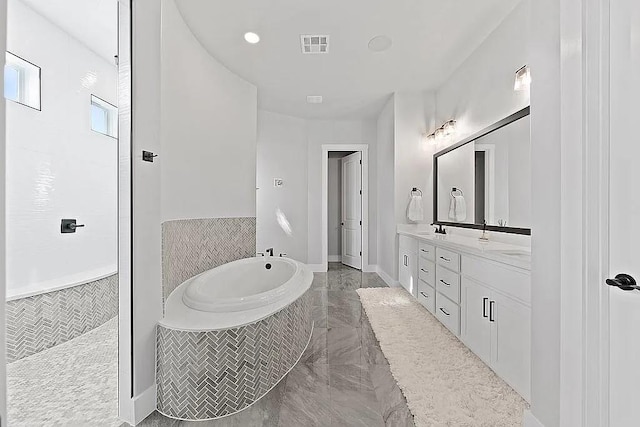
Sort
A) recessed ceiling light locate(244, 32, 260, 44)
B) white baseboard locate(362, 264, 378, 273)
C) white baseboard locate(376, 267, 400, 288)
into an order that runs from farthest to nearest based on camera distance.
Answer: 1. white baseboard locate(362, 264, 378, 273)
2. white baseboard locate(376, 267, 400, 288)
3. recessed ceiling light locate(244, 32, 260, 44)

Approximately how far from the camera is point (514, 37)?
2.74 metres

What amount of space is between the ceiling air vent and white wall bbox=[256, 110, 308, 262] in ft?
7.58

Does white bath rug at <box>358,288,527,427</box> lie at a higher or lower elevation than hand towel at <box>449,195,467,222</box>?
lower

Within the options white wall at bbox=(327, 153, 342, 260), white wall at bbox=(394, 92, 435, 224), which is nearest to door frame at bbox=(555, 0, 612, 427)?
white wall at bbox=(394, 92, 435, 224)

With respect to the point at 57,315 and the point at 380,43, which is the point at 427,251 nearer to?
the point at 380,43

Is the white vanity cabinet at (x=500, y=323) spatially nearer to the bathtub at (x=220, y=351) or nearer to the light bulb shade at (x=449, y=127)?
the bathtub at (x=220, y=351)

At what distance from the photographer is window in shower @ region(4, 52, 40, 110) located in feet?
3.78

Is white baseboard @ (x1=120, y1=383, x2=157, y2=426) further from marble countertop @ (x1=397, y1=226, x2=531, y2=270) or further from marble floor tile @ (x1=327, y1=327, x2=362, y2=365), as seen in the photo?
marble countertop @ (x1=397, y1=226, x2=531, y2=270)

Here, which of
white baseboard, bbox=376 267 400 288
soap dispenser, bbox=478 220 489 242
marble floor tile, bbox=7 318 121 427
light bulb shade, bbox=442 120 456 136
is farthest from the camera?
white baseboard, bbox=376 267 400 288

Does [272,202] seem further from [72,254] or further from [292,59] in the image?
[72,254]

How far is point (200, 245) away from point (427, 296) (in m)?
2.26

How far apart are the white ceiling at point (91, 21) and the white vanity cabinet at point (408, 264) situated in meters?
3.22

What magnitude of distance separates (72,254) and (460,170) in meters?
3.50

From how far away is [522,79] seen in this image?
252cm
